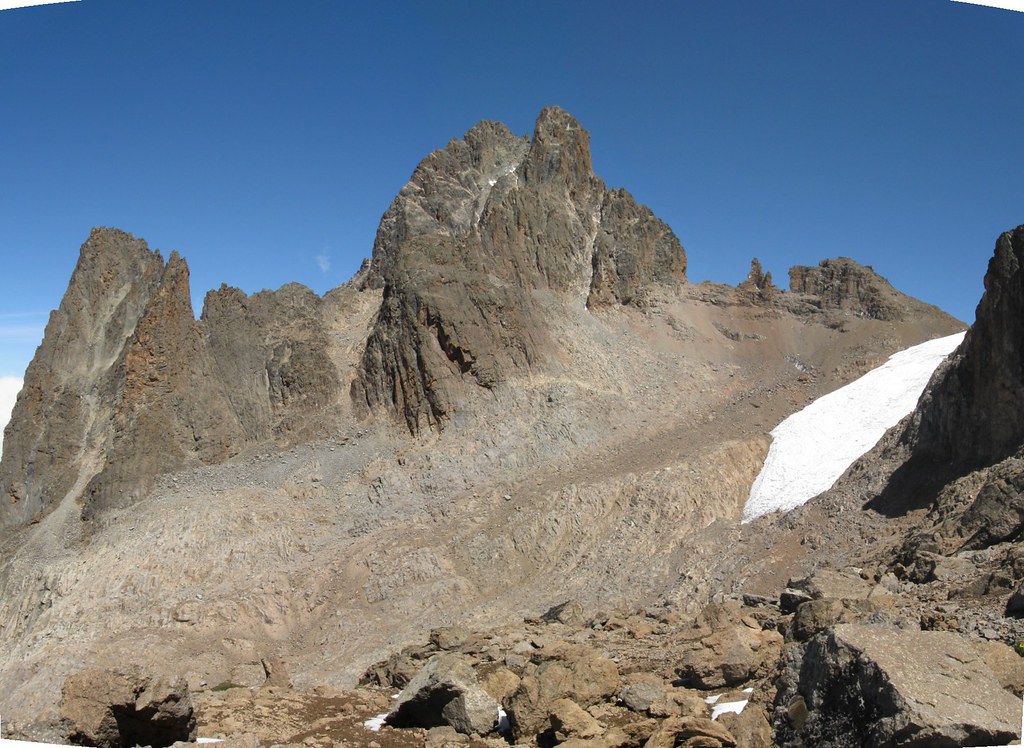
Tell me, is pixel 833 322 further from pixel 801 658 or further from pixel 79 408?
pixel 801 658

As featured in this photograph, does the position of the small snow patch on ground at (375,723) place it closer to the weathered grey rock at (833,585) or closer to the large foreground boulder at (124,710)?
the large foreground boulder at (124,710)

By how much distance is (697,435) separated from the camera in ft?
142

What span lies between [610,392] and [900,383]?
51.3 feet

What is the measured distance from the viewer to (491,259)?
184 feet

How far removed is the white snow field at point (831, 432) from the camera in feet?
111

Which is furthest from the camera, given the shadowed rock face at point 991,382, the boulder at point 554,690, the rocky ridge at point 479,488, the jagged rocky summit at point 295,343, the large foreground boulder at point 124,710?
the jagged rocky summit at point 295,343

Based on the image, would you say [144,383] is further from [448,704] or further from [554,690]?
[554,690]

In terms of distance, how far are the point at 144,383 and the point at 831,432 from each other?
36.5m

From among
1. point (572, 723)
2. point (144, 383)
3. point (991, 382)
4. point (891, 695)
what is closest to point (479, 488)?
point (144, 383)

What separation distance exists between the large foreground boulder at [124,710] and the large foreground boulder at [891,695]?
758cm

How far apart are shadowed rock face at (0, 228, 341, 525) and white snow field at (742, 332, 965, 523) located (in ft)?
81.3

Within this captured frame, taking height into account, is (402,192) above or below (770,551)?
above

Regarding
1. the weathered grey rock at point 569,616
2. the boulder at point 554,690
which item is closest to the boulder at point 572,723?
the boulder at point 554,690

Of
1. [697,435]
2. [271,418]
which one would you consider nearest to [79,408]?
[271,418]
